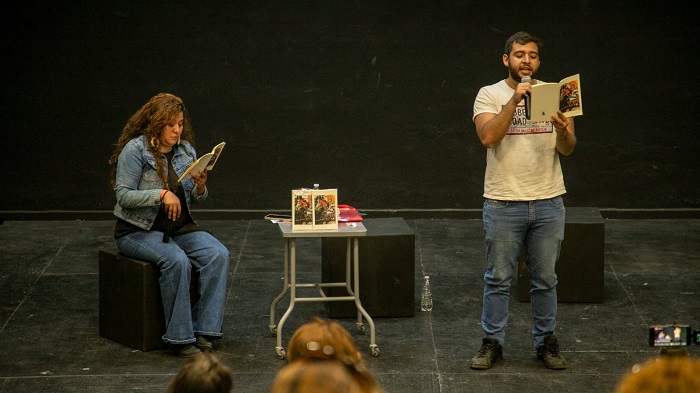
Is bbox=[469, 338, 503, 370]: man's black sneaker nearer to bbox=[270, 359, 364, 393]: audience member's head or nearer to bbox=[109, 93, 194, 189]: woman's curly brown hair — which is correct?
bbox=[109, 93, 194, 189]: woman's curly brown hair

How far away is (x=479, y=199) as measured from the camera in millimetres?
9523

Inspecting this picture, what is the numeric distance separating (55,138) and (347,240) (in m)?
4.11

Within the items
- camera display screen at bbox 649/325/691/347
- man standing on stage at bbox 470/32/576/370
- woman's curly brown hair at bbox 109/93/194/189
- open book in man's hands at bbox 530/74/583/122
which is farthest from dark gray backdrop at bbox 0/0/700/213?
camera display screen at bbox 649/325/691/347

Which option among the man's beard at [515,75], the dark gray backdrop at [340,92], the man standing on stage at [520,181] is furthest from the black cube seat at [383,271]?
the dark gray backdrop at [340,92]

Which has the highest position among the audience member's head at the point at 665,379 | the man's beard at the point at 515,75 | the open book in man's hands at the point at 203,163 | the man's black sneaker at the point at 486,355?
the man's beard at the point at 515,75

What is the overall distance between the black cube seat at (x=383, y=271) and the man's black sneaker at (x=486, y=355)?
3.28 ft

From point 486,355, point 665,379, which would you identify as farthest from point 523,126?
point 665,379

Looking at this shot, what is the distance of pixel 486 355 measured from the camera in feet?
18.4

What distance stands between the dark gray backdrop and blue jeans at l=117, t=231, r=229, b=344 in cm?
338

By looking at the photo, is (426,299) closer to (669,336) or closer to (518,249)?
(518,249)

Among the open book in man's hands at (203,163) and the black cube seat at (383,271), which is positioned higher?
the open book in man's hands at (203,163)

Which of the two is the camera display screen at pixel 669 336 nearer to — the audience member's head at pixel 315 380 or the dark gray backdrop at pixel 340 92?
the audience member's head at pixel 315 380

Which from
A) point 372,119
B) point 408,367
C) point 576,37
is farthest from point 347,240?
point 576,37

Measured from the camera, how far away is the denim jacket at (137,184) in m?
5.88
